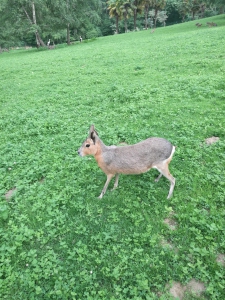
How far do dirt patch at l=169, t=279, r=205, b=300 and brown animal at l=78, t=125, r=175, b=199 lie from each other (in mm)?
1506

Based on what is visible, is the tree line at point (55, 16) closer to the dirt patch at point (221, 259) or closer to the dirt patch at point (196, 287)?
the dirt patch at point (221, 259)

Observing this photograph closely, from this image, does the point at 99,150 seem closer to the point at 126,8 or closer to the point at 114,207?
the point at 114,207

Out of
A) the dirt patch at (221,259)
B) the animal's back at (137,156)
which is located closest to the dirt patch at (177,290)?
the dirt patch at (221,259)

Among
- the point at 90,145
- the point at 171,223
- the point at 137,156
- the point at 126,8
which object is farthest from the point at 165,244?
the point at 126,8

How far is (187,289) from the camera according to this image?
2895mm

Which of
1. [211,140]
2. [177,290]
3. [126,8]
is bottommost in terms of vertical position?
[177,290]

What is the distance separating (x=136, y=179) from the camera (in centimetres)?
472

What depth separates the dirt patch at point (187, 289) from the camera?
285 centimetres

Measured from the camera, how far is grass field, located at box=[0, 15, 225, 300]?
3043mm

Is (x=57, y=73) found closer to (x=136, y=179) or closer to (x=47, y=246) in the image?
(x=136, y=179)

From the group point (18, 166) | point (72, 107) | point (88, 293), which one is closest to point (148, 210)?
point (88, 293)

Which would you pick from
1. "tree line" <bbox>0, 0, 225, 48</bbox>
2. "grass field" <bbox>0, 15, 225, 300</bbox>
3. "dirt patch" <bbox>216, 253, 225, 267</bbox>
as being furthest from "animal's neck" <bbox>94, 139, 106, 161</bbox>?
"tree line" <bbox>0, 0, 225, 48</bbox>

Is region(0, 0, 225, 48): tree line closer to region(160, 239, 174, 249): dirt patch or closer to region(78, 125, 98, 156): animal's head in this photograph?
region(78, 125, 98, 156): animal's head

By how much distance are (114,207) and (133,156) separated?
0.97 m
